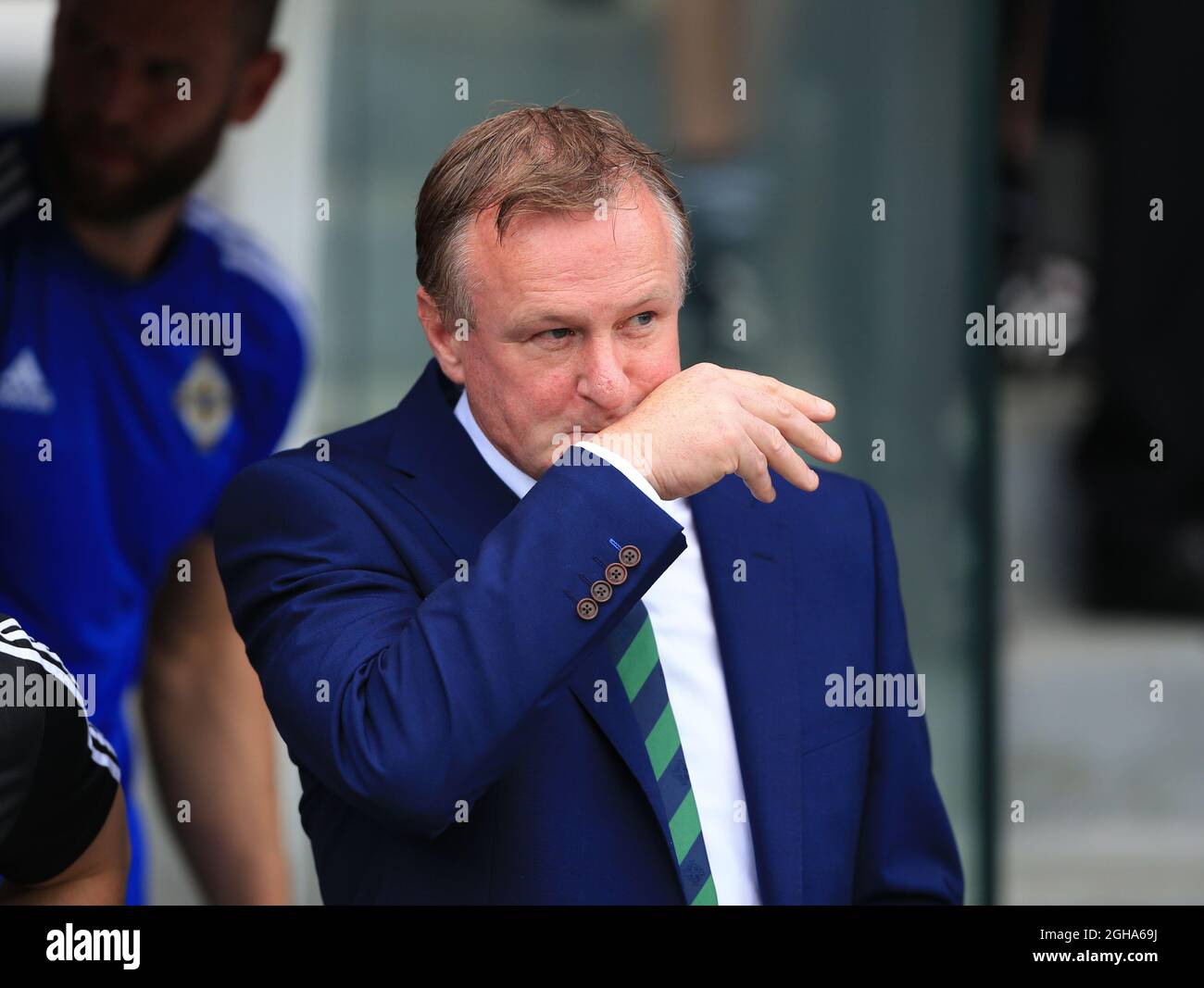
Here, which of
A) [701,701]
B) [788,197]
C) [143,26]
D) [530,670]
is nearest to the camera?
[530,670]

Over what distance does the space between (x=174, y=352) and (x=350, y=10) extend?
1274mm

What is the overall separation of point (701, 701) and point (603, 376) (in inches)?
14.4

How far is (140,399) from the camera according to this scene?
10.6 feet

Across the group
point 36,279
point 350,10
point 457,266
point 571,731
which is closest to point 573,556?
point 571,731

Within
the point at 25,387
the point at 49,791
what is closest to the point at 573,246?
the point at 49,791

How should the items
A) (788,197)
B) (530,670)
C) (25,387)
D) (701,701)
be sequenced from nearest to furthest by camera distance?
(530,670), (701,701), (25,387), (788,197)

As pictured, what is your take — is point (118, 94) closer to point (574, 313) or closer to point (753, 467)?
point (574, 313)

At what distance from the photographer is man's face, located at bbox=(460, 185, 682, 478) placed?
5.26 ft

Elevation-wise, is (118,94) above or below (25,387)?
above

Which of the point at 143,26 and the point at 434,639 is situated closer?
the point at 434,639

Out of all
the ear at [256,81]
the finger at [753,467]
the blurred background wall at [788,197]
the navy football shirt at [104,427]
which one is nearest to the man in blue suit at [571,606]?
the finger at [753,467]

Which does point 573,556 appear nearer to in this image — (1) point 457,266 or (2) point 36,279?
(1) point 457,266

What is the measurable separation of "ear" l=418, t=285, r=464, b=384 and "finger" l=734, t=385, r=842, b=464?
32 cm

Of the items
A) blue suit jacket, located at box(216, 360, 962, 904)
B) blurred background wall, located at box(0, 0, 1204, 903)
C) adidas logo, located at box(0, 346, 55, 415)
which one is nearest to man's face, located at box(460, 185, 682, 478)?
blue suit jacket, located at box(216, 360, 962, 904)
